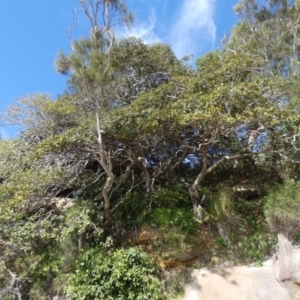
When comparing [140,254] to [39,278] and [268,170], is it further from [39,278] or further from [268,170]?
[268,170]

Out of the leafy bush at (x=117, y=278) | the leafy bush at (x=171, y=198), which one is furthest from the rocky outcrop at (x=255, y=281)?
the leafy bush at (x=171, y=198)

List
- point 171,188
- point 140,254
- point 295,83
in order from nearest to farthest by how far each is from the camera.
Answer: point 140,254 → point 171,188 → point 295,83

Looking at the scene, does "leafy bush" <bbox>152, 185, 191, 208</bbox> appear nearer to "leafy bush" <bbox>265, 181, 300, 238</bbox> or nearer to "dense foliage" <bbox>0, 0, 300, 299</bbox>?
"dense foliage" <bbox>0, 0, 300, 299</bbox>

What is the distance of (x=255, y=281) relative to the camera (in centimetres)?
523

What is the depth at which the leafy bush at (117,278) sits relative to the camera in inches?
203

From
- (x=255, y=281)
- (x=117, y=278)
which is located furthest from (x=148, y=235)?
(x=255, y=281)

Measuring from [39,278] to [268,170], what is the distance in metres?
6.33

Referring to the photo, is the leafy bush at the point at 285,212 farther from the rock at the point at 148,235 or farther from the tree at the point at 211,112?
the rock at the point at 148,235

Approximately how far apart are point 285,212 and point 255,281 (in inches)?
55.8

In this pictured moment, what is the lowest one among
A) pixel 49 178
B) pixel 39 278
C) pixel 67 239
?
pixel 39 278

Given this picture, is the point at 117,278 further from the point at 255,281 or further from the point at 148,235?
the point at 255,281

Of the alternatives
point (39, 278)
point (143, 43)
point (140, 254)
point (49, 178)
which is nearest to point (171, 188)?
point (140, 254)

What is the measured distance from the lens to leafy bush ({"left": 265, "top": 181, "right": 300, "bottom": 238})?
520 centimetres

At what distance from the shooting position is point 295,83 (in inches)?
318
